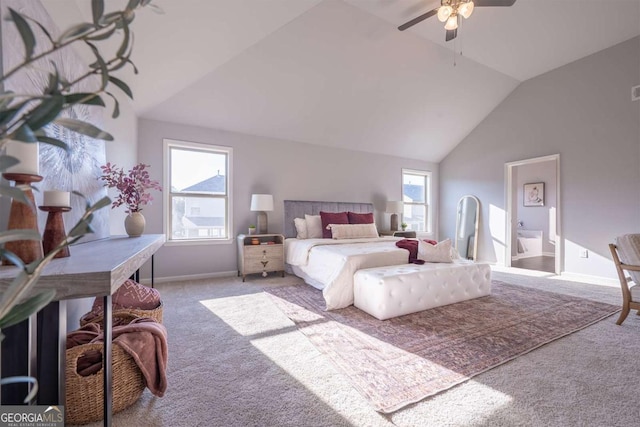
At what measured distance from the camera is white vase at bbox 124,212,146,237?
236cm

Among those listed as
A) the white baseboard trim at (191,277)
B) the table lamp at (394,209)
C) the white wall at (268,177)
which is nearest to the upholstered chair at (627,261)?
the table lamp at (394,209)

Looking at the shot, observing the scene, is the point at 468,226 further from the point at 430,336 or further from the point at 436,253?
the point at 430,336

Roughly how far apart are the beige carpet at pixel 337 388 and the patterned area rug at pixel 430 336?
0.25 feet

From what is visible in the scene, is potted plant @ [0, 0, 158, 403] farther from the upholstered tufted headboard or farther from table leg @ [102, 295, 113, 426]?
the upholstered tufted headboard

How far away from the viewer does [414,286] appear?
2604 mm

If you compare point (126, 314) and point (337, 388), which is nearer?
point (337, 388)

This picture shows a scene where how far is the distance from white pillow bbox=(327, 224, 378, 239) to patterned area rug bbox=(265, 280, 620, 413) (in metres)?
1.30

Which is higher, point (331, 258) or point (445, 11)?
point (445, 11)

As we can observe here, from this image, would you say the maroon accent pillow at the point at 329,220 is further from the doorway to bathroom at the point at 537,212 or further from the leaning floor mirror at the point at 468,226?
the doorway to bathroom at the point at 537,212

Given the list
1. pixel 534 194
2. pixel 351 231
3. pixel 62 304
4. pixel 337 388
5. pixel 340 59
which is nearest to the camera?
pixel 62 304

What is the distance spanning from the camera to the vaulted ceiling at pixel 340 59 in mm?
2600

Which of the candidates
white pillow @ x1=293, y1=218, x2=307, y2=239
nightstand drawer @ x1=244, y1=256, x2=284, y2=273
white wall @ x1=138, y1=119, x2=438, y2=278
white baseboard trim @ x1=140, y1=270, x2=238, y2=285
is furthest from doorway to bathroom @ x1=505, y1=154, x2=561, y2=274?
white baseboard trim @ x1=140, y1=270, x2=238, y2=285

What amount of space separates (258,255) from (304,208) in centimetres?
125

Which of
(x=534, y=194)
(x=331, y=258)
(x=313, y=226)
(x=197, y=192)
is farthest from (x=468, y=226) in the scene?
(x=197, y=192)
